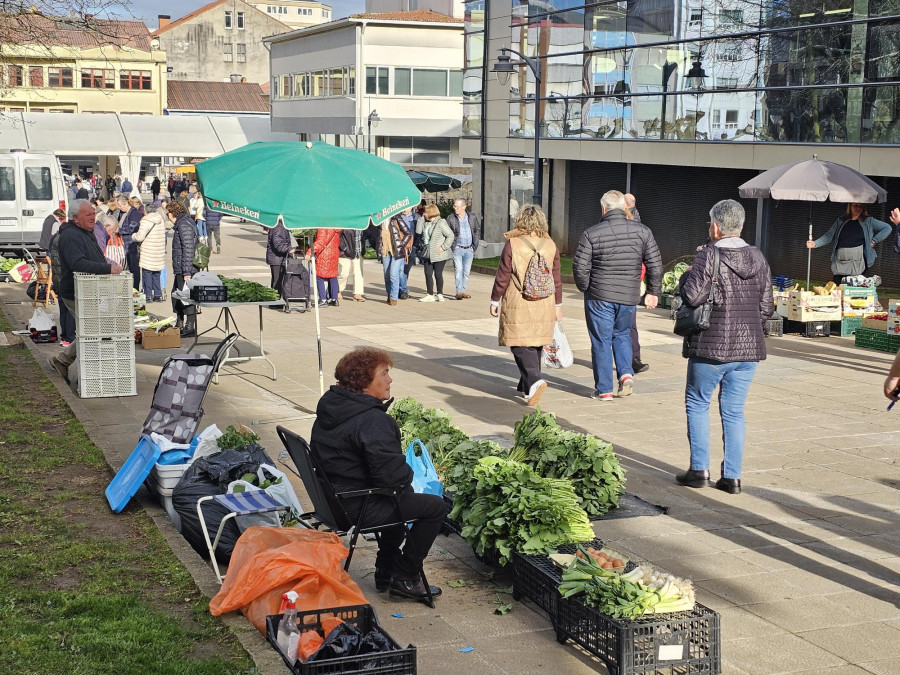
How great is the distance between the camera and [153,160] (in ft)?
290

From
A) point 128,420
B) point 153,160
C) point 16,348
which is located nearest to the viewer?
point 128,420

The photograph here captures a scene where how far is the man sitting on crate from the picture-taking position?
1122 cm

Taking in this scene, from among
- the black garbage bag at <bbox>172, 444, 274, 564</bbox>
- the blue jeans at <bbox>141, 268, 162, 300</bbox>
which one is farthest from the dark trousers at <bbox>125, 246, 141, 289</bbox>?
the black garbage bag at <bbox>172, 444, 274, 564</bbox>

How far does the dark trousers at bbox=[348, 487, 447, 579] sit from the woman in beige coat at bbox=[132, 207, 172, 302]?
13469 millimetres

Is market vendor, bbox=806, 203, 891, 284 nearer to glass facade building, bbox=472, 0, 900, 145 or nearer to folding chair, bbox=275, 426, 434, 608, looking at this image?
glass facade building, bbox=472, 0, 900, 145

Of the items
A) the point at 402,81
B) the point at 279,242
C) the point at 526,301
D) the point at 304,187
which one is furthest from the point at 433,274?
the point at 402,81

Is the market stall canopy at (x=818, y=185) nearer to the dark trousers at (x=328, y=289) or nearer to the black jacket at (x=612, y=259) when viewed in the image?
the black jacket at (x=612, y=259)

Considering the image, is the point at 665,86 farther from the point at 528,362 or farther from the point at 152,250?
the point at 528,362

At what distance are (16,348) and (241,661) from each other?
10.9m

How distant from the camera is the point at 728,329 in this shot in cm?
748

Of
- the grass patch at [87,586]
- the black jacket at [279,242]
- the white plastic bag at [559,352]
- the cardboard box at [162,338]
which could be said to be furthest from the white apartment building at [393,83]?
the grass patch at [87,586]

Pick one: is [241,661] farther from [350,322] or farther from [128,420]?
[350,322]

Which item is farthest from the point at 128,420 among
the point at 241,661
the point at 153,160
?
the point at 153,160

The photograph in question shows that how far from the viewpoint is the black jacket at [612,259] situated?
10.6 m
